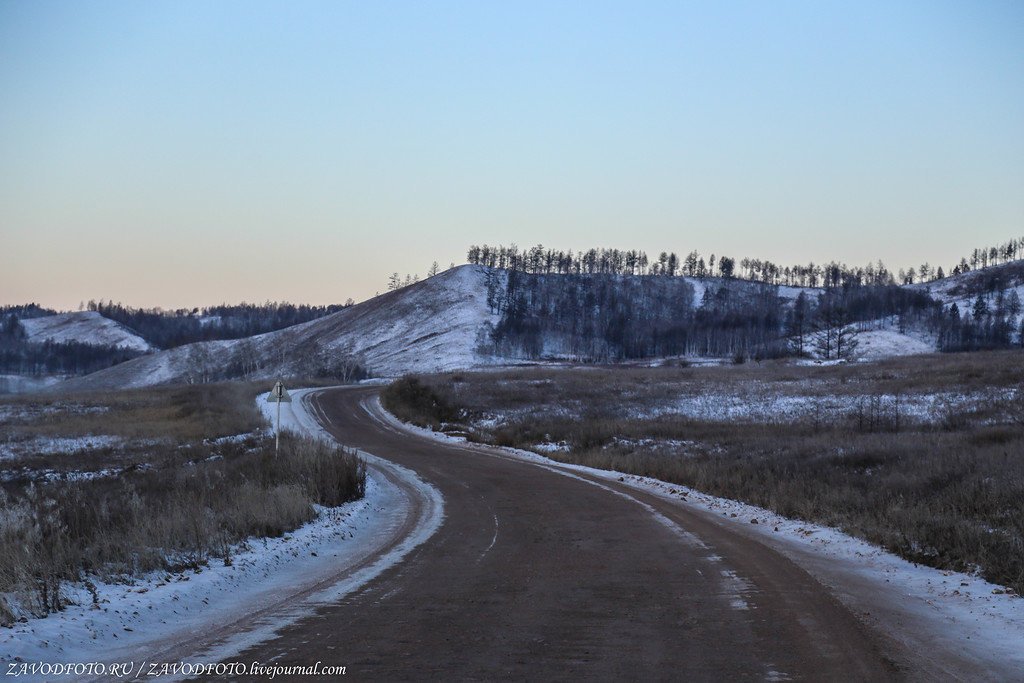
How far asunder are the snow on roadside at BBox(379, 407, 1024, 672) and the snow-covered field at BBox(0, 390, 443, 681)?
6.23 metres

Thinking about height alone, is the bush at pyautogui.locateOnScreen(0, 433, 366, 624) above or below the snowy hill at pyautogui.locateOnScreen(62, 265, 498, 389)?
below

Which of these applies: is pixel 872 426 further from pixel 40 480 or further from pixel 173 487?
pixel 40 480

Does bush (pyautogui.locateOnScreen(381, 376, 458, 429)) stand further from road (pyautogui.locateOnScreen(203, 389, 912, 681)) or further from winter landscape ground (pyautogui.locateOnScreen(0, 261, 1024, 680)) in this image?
road (pyautogui.locateOnScreen(203, 389, 912, 681))

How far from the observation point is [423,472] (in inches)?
1015

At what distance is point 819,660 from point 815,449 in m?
21.2

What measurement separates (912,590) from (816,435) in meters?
22.1

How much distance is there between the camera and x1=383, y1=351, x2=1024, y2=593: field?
1391cm

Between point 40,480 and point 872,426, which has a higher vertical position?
point 872,426

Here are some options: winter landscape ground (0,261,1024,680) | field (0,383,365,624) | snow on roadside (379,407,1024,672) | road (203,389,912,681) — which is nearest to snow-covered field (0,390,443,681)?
winter landscape ground (0,261,1024,680)

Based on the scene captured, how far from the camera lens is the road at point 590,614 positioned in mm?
6793

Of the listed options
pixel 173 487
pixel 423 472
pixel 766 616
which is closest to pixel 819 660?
pixel 766 616

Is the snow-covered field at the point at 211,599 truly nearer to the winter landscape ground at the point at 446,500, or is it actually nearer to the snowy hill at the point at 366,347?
the winter landscape ground at the point at 446,500

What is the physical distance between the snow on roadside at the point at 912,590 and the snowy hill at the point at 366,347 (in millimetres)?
117332

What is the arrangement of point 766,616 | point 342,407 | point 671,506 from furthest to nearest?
1. point 342,407
2. point 671,506
3. point 766,616
